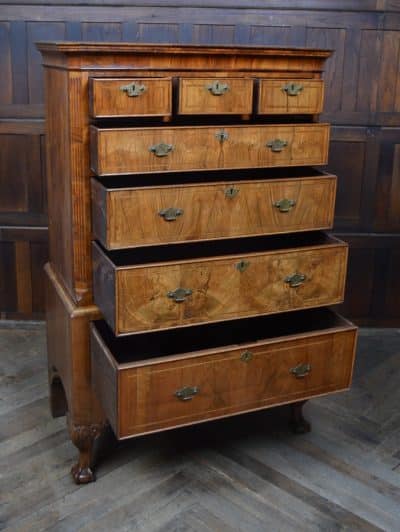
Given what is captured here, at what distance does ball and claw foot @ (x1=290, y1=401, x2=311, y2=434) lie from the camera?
200 centimetres

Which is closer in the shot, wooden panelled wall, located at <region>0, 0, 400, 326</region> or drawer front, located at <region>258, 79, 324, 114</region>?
drawer front, located at <region>258, 79, 324, 114</region>

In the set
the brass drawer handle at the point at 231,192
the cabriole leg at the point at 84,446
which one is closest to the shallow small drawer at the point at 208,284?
the brass drawer handle at the point at 231,192

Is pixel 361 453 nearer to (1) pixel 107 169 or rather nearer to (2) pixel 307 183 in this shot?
(2) pixel 307 183

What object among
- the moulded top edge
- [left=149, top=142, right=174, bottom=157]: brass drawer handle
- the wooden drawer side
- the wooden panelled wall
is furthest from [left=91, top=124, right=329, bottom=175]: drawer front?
the wooden panelled wall

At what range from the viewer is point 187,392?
1587 millimetres

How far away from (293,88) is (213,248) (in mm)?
476

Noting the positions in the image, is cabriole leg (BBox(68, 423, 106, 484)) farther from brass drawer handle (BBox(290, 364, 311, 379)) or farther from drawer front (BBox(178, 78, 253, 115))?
drawer front (BBox(178, 78, 253, 115))

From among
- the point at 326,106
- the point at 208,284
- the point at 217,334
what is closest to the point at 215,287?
the point at 208,284

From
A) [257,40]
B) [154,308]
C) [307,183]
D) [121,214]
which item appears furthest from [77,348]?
[257,40]

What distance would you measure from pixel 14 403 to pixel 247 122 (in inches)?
45.6

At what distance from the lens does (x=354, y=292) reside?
2.74 metres

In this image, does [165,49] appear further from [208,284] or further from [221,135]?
[208,284]

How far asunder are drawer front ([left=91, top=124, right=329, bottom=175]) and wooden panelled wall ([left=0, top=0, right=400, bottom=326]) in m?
0.97

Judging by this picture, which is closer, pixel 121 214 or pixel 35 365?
pixel 121 214
